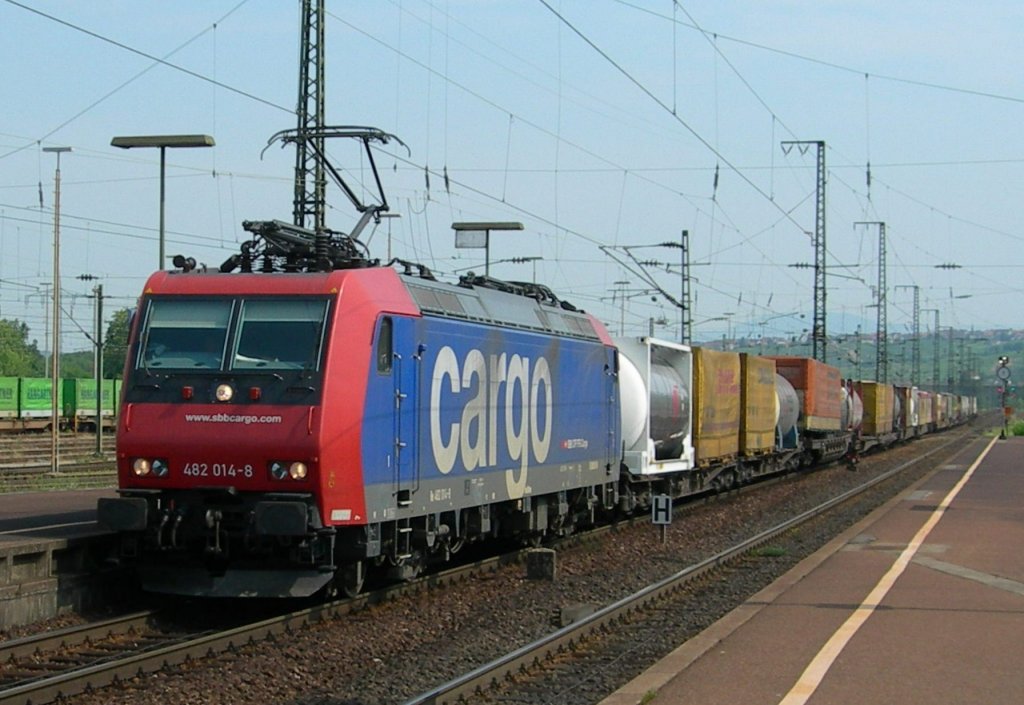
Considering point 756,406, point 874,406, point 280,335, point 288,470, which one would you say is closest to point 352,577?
point 288,470

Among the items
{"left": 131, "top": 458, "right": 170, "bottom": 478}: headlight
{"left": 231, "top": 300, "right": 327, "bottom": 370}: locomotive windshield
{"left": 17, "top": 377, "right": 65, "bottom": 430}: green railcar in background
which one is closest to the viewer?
{"left": 231, "top": 300, "right": 327, "bottom": 370}: locomotive windshield

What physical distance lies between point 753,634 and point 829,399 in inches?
1252

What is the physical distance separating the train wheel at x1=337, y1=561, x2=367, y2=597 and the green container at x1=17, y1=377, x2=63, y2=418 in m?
52.6

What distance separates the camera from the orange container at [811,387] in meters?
39.6

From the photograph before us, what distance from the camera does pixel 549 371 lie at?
1830cm

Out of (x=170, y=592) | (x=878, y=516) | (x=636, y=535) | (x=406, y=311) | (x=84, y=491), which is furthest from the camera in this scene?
(x=84, y=491)

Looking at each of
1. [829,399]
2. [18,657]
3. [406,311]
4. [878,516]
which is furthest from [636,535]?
[829,399]

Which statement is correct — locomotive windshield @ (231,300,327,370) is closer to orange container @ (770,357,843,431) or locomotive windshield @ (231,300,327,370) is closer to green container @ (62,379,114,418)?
orange container @ (770,357,843,431)

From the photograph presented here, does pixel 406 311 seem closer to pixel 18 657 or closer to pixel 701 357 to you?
pixel 18 657

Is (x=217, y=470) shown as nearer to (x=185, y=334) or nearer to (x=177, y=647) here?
(x=185, y=334)

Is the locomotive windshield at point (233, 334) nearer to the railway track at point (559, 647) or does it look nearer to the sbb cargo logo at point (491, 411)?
the sbb cargo logo at point (491, 411)

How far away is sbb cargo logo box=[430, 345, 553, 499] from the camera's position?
581 inches

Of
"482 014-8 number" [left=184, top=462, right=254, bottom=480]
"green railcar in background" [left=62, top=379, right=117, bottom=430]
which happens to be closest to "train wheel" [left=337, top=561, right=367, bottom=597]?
"482 014-8 number" [left=184, top=462, right=254, bottom=480]

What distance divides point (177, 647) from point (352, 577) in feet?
8.92
